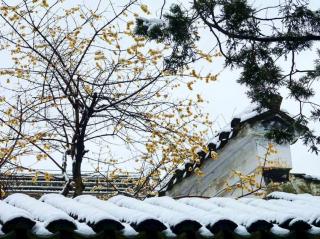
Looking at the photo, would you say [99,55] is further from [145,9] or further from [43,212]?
[43,212]

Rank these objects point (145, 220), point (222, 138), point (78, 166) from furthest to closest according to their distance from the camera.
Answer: point (222, 138) → point (78, 166) → point (145, 220)

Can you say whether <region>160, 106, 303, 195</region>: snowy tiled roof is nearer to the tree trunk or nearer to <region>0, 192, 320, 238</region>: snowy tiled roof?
the tree trunk

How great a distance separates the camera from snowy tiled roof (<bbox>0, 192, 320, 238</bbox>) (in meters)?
2.75

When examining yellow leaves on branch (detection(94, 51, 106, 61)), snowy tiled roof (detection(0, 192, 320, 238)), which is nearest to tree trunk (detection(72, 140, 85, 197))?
yellow leaves on branch (detection(94, 51, 106, 61))

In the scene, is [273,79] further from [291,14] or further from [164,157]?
[164,157]

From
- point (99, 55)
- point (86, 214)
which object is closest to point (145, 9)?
point (99, 55)

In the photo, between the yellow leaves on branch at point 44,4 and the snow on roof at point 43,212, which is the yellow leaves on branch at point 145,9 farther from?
the snow on roof at point 43,212

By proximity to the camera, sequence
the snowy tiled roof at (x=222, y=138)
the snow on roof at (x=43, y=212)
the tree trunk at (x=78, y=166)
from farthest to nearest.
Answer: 1. the snowy tiled roof at (x=222, y=138)
2. the tree trunk at (x=78, y=166)
3. the snow on roof at (x=43, y=212)

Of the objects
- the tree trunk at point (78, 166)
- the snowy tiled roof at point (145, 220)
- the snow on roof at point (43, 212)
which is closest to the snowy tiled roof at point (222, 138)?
the tree trunk at point (78, 166)

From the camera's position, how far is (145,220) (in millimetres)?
2908

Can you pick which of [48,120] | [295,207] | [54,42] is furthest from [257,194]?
[295,207]

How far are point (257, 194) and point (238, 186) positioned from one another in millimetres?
491

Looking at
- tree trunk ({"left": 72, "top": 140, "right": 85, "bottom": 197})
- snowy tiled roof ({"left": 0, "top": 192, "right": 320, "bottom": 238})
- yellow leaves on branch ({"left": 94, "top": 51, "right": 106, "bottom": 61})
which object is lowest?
snowy tiled roof ({"left": 0, "top": 192, "right": 320, "bottom": 238})

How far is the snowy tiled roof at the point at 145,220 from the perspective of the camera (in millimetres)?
2754
